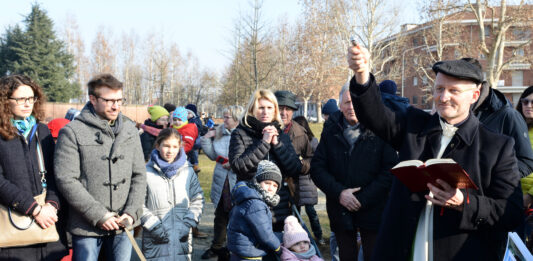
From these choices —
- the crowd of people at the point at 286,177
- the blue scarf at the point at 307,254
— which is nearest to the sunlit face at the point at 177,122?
the crowd of people at the point at 286,177

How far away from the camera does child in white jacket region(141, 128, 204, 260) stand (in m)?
4.01

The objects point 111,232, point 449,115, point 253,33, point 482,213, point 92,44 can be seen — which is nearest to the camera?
point 482,213

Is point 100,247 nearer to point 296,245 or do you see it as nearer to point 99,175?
point 99,175

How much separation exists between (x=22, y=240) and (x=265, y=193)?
1.89 m

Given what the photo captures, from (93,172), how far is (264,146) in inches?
59.1

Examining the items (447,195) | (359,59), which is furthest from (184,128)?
(447,195)

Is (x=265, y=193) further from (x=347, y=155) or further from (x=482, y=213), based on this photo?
(x=482, y=213)

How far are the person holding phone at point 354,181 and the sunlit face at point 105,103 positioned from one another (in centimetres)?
181

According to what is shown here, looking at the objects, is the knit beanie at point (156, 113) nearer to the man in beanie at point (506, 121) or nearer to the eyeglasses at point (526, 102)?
the man in beanie at point (506, 121)

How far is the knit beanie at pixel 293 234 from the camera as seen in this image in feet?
11.9

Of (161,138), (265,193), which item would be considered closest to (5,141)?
(161,138)

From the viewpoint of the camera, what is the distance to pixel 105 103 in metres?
3.37

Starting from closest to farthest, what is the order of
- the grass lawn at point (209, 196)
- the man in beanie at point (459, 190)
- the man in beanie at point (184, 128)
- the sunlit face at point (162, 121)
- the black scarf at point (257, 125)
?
the man in beanie at point (459, 190) < the black scarf at point (257, 125) < the grass lawn at point (209, 196) < the man in beanie at point (184, 128) < the sunlit face at point (162, 121)

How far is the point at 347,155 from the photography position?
3.53 meters
